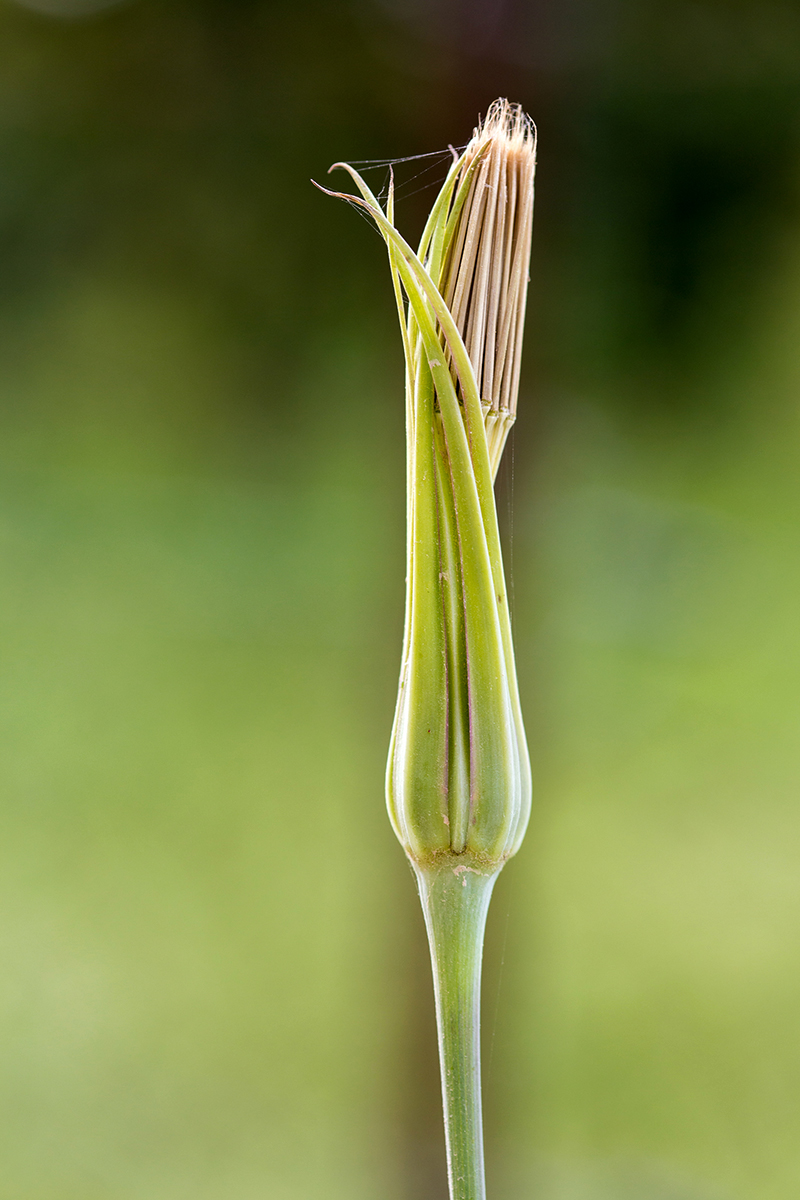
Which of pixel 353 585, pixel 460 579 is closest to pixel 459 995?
pixel 460 579

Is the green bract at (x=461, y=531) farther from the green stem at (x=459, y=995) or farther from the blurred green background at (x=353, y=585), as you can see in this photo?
the blurred green background at (x=353, y=585)

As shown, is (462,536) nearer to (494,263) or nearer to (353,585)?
(494,263)

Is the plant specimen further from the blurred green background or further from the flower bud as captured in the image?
the blurred green background

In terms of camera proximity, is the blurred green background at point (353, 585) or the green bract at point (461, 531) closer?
the green bract at point (461, 531)

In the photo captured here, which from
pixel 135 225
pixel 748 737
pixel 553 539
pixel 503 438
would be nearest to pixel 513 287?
pixel 503 438

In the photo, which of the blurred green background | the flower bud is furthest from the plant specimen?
the blurred green background

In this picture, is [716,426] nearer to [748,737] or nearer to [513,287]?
[748,737]

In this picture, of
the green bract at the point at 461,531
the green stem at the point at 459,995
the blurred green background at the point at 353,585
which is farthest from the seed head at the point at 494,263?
the blurred green background at the point at 353,585
